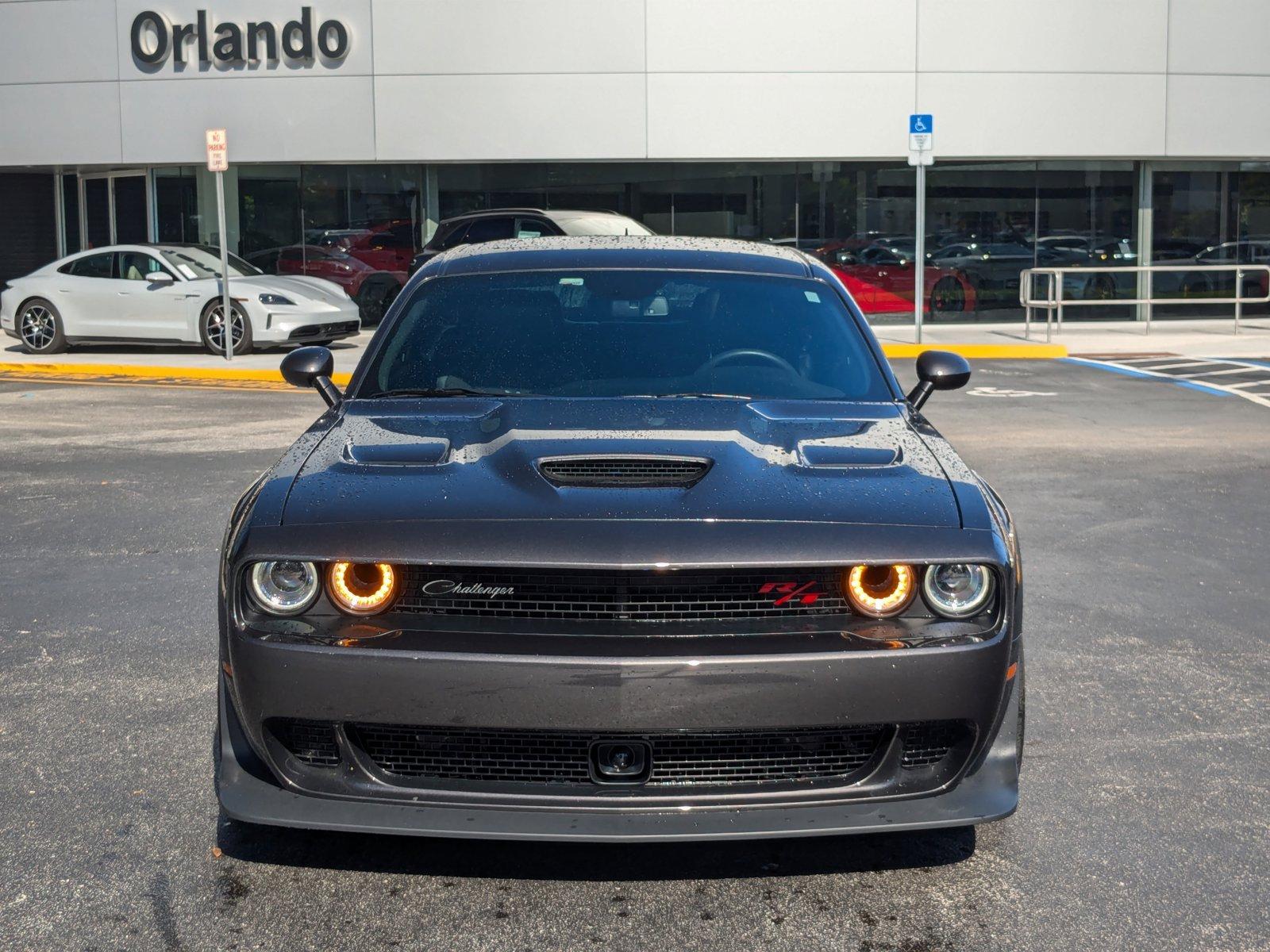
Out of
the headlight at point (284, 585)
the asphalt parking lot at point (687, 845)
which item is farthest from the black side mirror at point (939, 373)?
the headlight at point (284, 585)

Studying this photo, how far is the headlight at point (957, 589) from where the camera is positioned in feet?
12.1

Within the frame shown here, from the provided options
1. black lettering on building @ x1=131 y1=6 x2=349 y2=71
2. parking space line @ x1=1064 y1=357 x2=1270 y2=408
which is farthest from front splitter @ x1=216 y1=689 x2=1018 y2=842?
black lettering on building @ x1=131 y1=6 x2=349 y2=71

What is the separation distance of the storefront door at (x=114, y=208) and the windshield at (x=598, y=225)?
9.56 m

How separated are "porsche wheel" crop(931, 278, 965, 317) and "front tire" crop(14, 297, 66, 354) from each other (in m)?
13.2

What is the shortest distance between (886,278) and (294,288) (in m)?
9.85

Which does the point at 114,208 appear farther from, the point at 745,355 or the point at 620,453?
the point at 620,453

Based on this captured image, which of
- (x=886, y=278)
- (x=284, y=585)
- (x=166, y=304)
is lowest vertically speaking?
(x=284, y=585)

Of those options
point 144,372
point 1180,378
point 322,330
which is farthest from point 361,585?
point 322,330

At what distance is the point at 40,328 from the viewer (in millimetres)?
21125

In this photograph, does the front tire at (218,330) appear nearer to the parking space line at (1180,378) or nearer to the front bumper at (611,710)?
the parking space line at (1180,378)

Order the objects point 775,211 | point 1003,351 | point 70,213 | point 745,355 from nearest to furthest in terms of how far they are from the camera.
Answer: point 745,355, point 1003,351, point 775,211, point 70,213

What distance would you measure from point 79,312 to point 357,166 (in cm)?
577

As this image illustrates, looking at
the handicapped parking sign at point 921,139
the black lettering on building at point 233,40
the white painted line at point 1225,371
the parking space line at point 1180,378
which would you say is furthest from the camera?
the black lettering on building at point 233,40

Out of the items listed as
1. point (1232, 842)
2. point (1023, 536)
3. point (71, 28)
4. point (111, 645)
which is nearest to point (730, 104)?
point (71, 28)
